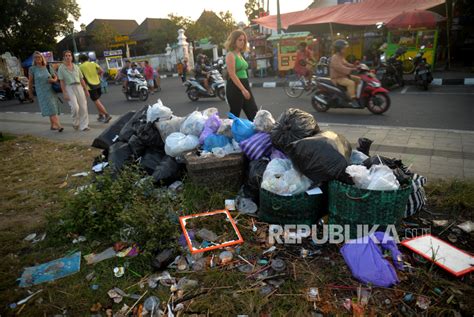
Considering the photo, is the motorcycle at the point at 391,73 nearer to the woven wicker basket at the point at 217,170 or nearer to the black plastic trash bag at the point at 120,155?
the woven wicker basket at the point at 217,170

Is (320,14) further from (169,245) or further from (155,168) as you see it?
(169,245)

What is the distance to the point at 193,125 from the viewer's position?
3.75 metres

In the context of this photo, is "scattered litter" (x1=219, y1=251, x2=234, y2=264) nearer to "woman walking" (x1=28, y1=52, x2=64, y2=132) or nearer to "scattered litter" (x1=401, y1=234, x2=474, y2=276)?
"scattered litter" (x1=401, y1=234, x2=474, y2=276)

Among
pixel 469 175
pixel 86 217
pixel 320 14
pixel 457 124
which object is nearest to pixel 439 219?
pixel 469 175

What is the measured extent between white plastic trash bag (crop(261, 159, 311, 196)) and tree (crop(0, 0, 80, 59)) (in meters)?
34.0

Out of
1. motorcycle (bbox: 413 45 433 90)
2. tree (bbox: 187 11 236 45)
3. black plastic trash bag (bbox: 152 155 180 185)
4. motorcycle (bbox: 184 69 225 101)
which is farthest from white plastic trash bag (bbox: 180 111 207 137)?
tree (bbox: 187 11 236 45)

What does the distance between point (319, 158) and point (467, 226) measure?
50.4 inches

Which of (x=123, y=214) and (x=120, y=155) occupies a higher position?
(x=120, y=155)

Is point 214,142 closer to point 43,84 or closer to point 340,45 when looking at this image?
point 340,45

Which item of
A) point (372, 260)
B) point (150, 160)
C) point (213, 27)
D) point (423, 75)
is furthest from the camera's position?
point (213, 27)

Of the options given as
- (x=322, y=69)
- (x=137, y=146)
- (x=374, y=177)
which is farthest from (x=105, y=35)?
(x=374, y=177)

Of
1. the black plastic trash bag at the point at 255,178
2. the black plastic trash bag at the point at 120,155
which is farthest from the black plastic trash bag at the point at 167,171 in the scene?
the black plastic trash bag at the point at 255,178

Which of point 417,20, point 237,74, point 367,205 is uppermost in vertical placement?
point 417,20

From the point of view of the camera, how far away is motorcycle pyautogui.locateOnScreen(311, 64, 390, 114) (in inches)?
268
